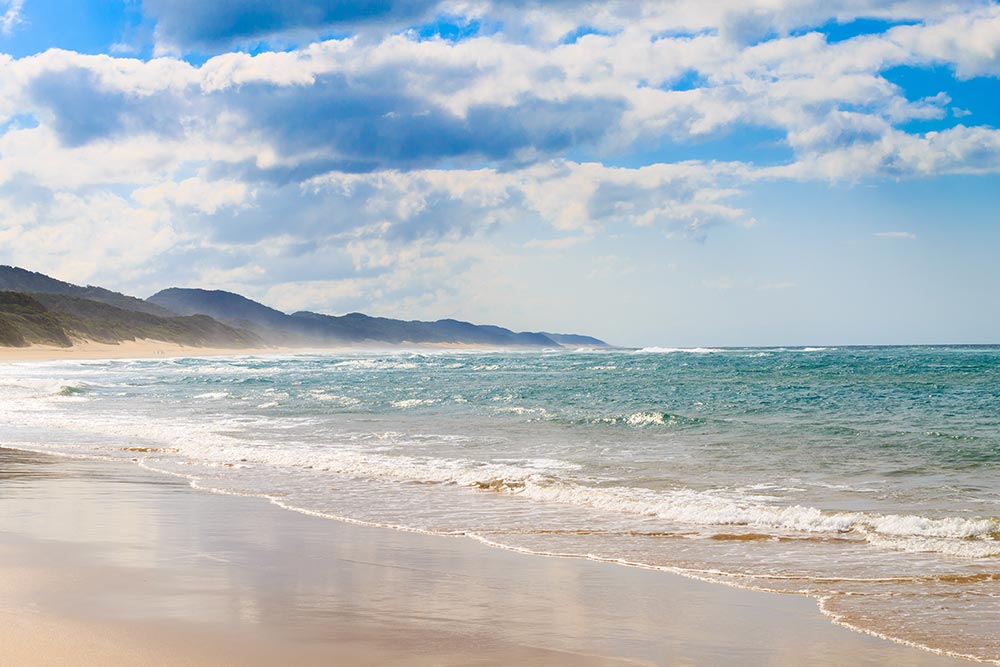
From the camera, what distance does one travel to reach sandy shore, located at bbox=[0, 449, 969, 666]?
17.2 ft

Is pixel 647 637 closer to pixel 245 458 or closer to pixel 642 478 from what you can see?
pixel 642 478

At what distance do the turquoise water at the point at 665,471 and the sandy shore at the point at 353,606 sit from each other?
0.77 m

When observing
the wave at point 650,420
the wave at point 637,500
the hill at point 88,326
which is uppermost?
the hill at point 88,326

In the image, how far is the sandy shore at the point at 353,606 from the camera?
17.2 ft

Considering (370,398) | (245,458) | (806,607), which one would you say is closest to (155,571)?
(806,607)

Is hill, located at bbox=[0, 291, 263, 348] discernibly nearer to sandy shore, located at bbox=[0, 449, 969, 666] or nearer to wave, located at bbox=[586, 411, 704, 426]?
wave, located at bbox=[586, 411, 704, 426]

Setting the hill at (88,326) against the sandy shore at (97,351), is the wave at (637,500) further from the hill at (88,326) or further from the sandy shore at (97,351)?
the hill at (88,326)

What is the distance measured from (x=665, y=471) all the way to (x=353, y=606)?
8.92 m

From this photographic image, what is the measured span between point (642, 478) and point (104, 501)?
7775 mm

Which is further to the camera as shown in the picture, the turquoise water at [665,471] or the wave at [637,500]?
the wave at [637,500]

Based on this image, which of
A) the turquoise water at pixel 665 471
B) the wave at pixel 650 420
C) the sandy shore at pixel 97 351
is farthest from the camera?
the sandy shore at pixel 97 351

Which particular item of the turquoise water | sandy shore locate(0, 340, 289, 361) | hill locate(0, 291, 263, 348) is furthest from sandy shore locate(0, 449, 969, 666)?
hill locate(0, 291, 263, 348)

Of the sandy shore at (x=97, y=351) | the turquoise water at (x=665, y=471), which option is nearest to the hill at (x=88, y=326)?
the sandy shore at (x=97, y=351)

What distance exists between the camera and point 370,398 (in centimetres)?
3225
